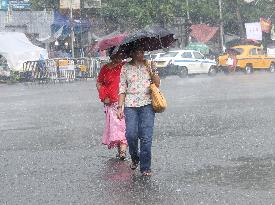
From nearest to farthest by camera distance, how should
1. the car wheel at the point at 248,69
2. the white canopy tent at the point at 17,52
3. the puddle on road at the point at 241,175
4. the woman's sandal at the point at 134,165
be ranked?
1. the puddle on road at the point at 241,175
2. the woman's sandal at the point at 134,165
3. the white canopy tent at the point at 17,52
4. the car wheel at the point at 248,69

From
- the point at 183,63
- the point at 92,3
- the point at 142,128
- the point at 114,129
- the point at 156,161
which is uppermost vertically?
the point at 92,3

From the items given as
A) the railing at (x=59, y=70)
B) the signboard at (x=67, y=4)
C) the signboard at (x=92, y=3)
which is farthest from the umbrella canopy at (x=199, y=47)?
the railing at (x=59, y=70)

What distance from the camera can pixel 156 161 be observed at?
7988mm

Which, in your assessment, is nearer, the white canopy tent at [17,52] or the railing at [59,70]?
the railing at [59,70]

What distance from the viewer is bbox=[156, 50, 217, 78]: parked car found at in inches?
1330

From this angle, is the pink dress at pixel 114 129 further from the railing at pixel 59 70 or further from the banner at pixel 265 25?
the banner at pixel 265 25

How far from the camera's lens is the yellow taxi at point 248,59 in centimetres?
3678

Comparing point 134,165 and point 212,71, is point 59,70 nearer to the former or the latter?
point 212,71

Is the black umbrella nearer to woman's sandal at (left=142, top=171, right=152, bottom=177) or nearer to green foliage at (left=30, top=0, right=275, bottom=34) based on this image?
woman's sandal at (left=142, top=171, right=152, bottom=177)

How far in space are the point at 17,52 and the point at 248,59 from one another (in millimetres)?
13361

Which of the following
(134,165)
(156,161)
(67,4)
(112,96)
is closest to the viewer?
(134,165)

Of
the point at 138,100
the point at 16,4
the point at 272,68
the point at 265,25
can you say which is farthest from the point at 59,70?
the point at 138,100

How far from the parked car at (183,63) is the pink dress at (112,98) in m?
25.3

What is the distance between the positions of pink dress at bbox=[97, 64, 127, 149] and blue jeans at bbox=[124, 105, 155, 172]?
107cm
